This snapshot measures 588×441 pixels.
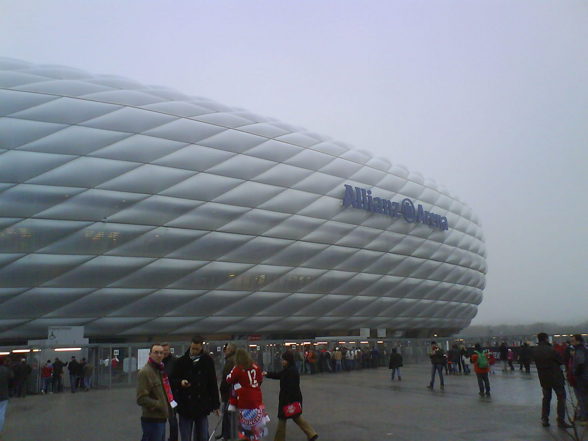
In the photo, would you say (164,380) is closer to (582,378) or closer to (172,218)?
(582,378)

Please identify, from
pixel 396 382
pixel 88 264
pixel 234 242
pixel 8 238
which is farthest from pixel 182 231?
pixel 396 382

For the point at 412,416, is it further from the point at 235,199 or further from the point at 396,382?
the point at 235,199

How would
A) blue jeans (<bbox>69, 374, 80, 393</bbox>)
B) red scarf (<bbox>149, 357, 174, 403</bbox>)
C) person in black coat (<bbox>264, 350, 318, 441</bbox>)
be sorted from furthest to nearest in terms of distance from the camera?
blue jeans (<bbox>69, 374, 80, 393</bbox>) < person in black coat (<bbox>264, 350, 318, 441</bbox>) < red scarf (<bbox>149, 357, 174, 403</bbox>)

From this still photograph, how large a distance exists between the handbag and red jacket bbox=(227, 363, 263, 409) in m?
0.82

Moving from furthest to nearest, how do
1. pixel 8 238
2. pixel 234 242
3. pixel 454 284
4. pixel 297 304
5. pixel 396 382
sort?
pixel 454 284 < pixel 297 304 < pixel 234 242 < pixel 8 238 < pixel 396 382

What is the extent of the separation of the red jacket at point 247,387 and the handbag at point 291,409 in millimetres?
815

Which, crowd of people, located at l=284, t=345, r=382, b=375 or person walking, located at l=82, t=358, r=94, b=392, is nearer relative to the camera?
person walking, located at l=82, t=358, r=94, b=392

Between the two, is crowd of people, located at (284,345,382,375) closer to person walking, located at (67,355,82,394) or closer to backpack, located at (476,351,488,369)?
person walking, located at (67,355,82,394)

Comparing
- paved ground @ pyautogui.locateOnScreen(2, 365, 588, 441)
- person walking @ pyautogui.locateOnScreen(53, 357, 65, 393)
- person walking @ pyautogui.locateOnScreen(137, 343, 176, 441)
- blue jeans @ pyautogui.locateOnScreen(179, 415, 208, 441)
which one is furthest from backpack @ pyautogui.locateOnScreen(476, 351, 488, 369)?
person walking @ pyautogui.locateOnScreen(53, 357, 65, 393)

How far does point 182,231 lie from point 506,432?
1782 centimetres

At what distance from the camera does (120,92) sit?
76.7ft

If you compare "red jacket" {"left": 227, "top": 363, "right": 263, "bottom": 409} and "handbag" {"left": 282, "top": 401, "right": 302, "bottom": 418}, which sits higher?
"red jacket" {"left": 227, "top": 363, "right": 263, "bottom": 409}

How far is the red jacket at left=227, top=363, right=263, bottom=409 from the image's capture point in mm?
6234

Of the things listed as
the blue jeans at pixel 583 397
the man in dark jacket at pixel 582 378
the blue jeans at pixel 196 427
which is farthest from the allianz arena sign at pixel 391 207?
the blue jeans at pixel 196 427
